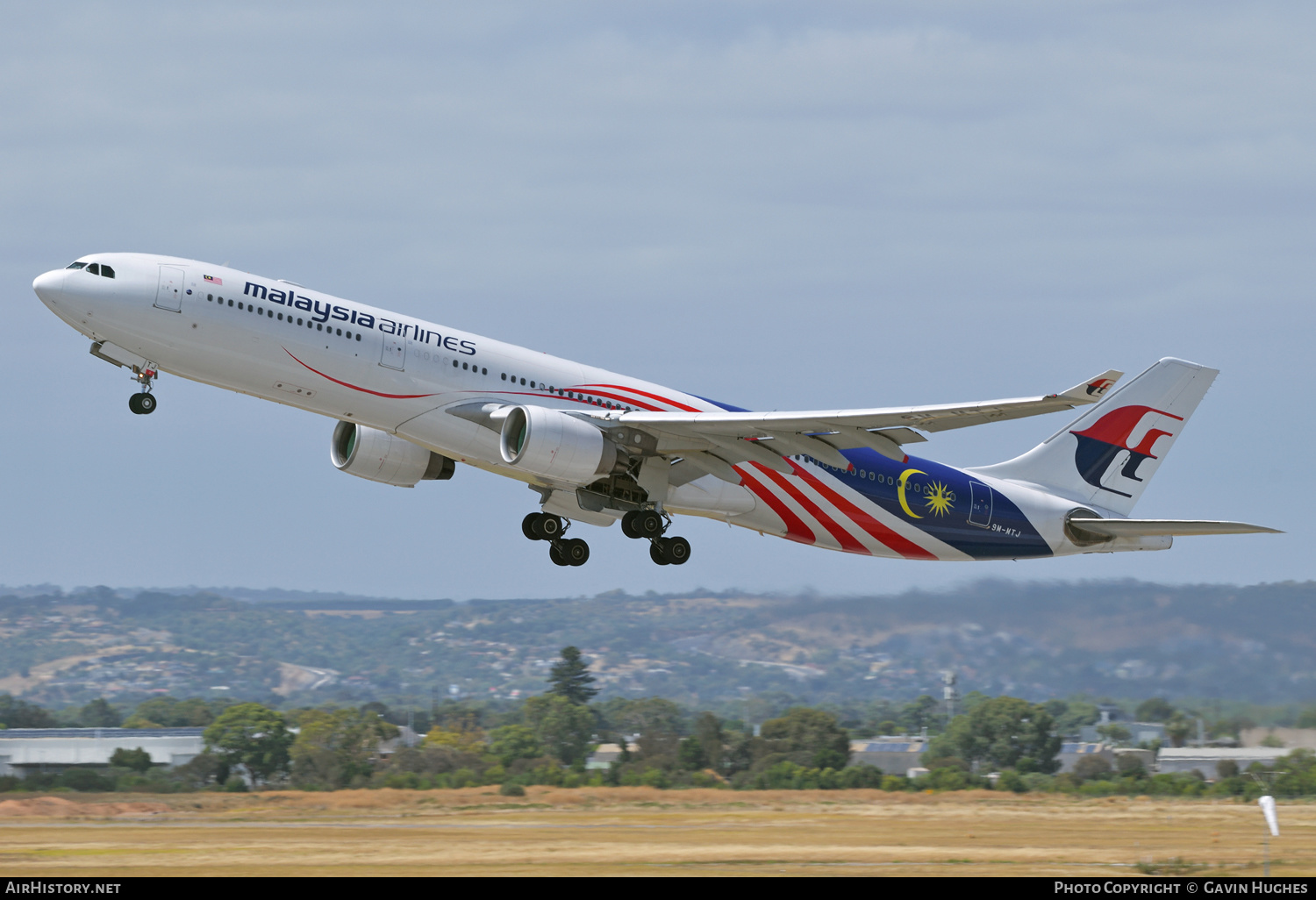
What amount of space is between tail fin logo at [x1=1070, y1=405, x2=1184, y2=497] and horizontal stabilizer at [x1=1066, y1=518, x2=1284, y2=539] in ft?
5.94

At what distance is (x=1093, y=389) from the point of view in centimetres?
2672

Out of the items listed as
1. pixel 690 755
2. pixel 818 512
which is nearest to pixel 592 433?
pixel 818 512

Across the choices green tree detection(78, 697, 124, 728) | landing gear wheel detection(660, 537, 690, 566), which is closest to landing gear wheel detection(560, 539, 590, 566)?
landing gear wheel detection(660, 537, 690, 566)

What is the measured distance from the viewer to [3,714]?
57.3 meters

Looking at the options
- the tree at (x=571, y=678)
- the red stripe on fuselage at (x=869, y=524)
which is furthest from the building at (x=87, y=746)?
the red stripe on fuselage at (x=869, y=524)

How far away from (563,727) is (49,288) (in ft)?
77.0

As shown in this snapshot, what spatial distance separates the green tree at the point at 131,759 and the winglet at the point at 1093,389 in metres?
27.8

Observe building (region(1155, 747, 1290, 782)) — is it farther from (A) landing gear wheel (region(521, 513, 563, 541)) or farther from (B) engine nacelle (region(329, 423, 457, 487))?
(B) engine nacelle (region(329, 423, 457, 487))

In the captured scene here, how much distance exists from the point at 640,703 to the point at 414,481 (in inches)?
680

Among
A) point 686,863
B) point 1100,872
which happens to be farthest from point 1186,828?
point 686,863

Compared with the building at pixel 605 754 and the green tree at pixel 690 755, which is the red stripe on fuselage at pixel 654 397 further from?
the building at pixel 605 754

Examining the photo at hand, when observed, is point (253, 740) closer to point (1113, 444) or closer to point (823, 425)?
point (823, 425)
